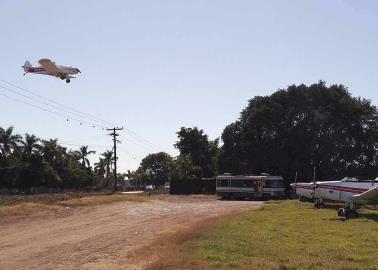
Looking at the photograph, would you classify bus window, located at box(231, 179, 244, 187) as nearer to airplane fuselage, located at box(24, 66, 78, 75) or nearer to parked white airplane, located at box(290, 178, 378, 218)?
parked white airplane, located at box(290, 178, 378, 218)

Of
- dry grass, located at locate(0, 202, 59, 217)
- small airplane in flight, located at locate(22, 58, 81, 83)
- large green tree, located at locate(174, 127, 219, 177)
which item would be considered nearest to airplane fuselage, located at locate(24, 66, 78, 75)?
small airplane in flight, located at locate(22, 58, 81, 83)

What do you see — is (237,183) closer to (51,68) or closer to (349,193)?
(349,193)

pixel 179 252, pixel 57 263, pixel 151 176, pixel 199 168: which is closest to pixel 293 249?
pixel 179 252

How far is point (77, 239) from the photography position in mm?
22859

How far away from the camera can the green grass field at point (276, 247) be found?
13.3 metres

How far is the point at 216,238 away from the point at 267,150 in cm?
A: 5262

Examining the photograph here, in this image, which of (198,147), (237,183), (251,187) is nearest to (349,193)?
(251,187)

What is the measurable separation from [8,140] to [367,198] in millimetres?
71434

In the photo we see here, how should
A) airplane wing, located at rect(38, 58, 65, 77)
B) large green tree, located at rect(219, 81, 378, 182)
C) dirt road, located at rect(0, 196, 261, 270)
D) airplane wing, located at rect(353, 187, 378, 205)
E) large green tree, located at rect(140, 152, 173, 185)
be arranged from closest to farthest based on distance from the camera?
dirt road, located at rect(0, 196, 261, 270) < airplane wing, located at rect(353, 187, 378, 205) < airplane wing, located at rect(38, 58, 65, 77) < large green tree, located at rect(219, 81, 378, 182) < large green tree, located at rect(140, 152, 173, 185)

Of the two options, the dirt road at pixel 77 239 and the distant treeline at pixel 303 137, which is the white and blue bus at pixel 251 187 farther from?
the dirt road at pixel 77 239

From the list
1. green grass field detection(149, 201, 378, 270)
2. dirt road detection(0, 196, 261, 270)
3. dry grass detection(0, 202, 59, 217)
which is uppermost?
green grass field detection(149, 201, 378, 270)

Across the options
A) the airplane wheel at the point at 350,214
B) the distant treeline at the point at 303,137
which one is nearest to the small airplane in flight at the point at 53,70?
the airplane wheel at the point at 350,214

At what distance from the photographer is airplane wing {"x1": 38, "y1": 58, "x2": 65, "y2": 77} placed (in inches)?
1242

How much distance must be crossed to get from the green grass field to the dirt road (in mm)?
1607
